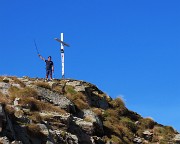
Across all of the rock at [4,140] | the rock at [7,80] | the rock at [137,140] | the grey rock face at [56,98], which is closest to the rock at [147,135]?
the rock at [137,140]

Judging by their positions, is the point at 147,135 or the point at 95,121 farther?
the point at 147,135

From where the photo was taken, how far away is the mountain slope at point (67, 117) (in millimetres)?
26344

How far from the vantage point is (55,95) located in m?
35.7

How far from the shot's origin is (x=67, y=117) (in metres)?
31.3

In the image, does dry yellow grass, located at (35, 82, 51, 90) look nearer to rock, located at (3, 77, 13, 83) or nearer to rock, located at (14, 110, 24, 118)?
rock, located at (3, 77, 13, 83)

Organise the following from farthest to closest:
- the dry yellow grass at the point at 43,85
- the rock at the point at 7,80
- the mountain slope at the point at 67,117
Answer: the dry yellow grass at the point at 43,85 → the rock at the point at 7,80 → the mountain slope at the point at 67,117

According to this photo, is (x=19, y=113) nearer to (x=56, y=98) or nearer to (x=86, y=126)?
(x=86, y=126)

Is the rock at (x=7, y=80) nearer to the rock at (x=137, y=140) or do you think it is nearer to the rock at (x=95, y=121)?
the rock at (x=95, y=121)

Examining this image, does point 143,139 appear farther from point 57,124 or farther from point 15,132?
point 15,132

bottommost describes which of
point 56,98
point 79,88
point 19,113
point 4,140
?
point 4,140

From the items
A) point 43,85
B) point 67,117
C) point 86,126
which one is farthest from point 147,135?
point 67,117

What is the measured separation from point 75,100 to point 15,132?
1304 centimetres

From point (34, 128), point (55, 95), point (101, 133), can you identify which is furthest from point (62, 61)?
point (34, 128)

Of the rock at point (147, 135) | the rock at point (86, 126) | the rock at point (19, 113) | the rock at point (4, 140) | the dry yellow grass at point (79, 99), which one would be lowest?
the rock at point (4, 140)
